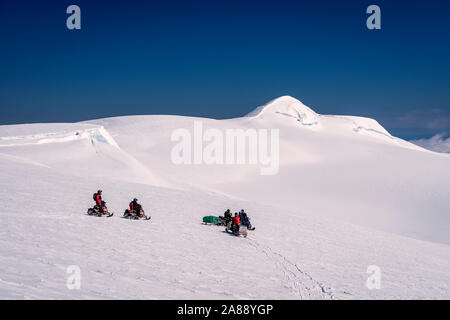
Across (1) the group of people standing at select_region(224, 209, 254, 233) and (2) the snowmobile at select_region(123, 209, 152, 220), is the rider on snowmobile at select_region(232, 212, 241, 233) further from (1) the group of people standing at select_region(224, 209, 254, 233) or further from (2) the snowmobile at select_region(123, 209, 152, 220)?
(2) the snowmobile at select_region(123, 209, 152, 220)

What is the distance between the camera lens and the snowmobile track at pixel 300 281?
395 inches

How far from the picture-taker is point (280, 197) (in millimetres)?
48000

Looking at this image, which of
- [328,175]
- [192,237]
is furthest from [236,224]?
[328,175]

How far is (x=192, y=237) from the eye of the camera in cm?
1566

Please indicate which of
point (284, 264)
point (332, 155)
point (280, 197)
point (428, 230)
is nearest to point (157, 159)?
point (280, 197)

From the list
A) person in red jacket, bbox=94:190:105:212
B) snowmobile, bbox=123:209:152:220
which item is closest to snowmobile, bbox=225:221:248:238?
snowmobile, bbox=123:209:152:220

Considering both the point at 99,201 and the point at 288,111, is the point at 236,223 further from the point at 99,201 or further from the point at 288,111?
the point at 288,111

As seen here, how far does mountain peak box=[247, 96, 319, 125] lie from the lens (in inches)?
3782

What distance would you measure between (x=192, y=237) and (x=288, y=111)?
8710 cm

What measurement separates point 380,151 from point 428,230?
37.7 meters

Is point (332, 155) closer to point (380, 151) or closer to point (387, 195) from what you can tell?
point (380, 151)

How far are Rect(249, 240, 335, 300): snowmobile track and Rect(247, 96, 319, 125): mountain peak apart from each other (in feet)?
270

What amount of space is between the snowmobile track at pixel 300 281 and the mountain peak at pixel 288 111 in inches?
3236
